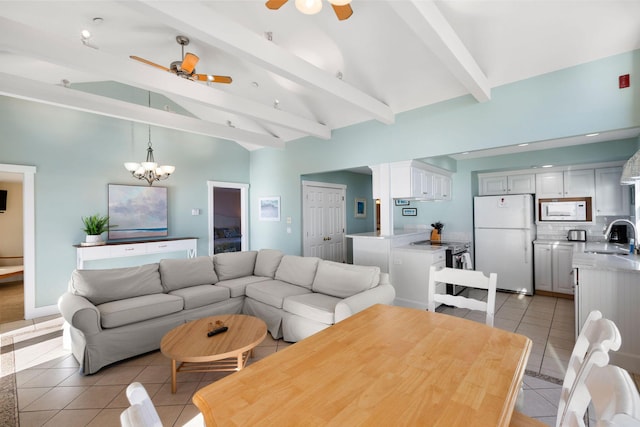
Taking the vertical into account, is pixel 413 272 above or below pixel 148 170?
below

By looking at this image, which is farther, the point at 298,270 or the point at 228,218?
the point at 228,218

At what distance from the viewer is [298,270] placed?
3.89 meters

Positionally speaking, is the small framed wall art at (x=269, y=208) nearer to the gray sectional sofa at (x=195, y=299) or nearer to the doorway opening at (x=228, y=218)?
the doorway opening at (x=228, y=218)

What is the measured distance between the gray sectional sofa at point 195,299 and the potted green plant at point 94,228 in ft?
5.33

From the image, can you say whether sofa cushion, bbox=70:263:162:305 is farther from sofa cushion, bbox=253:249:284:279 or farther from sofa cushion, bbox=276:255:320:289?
sofa cushion, bbox=276:255:320:289

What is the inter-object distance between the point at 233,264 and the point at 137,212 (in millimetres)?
2322

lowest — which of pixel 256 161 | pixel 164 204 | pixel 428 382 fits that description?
pixel 428 382

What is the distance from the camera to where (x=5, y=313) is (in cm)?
430

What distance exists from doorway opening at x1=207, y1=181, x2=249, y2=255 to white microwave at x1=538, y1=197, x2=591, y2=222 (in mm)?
5881

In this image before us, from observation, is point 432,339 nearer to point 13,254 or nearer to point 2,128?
point 2,128

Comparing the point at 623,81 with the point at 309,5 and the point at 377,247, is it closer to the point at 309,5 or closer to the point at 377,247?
the point at 309,5

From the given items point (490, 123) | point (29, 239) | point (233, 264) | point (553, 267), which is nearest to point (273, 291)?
point (233, 264)

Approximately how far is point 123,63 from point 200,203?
3452 mm

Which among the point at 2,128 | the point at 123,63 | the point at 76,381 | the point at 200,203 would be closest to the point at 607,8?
the point at 123,63
